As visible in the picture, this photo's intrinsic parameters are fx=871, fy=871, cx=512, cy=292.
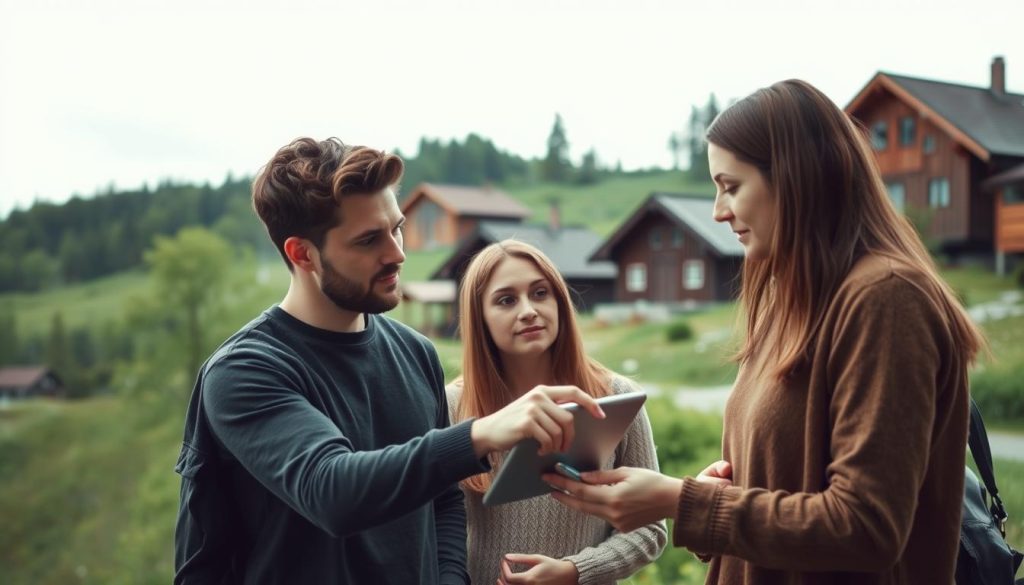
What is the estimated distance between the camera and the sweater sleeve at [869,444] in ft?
3.08

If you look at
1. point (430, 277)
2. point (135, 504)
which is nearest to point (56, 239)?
point (135, 504)

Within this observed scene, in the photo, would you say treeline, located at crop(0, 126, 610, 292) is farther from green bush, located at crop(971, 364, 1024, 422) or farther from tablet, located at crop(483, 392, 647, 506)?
tablet, located at crop(483, 392, 647, 506)

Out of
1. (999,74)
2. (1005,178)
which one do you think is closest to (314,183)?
(999,74)

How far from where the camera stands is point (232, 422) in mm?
1115

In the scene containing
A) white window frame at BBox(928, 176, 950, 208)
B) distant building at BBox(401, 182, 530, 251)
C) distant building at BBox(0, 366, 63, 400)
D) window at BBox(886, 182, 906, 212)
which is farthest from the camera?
Result: distant building at BBox(0, 366, 63, 400)

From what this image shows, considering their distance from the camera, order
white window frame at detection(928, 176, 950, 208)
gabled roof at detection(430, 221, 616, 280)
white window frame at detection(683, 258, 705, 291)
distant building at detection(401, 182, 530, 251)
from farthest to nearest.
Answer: distant building at detection(401, 182, 530, 251) → gabled roof at detection(430, 221, 616, 280) → white window frame at detection(683, 258, 705, 291) → white window frame at detection(928, 176, 950, 208)

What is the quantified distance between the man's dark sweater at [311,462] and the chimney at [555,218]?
6.28m

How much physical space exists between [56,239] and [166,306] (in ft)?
5.59

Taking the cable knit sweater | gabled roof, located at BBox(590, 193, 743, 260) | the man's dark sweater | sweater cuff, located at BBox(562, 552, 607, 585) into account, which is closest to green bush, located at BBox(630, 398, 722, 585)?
gabled roof, located at BBox(590, 193, 743, 260)

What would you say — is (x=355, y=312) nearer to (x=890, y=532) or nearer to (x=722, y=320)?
(x=890, y=532)

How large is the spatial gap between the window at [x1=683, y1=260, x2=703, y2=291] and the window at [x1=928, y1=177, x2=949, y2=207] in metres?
2.37

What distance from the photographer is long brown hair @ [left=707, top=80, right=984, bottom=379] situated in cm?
105

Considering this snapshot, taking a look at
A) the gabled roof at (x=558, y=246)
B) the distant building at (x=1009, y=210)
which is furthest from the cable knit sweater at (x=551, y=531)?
the gabled roof at (x=558, y=246)

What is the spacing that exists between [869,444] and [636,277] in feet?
18.8
